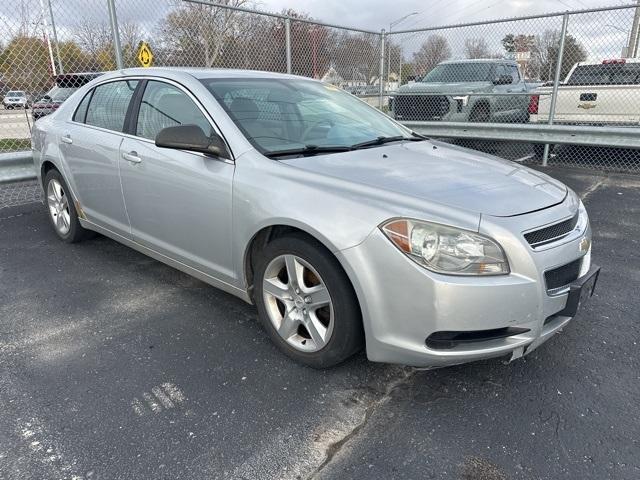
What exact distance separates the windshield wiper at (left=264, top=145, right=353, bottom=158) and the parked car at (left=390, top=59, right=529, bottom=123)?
6.26 meters

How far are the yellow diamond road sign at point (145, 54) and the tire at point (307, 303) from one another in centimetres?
547

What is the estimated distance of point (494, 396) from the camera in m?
2.52

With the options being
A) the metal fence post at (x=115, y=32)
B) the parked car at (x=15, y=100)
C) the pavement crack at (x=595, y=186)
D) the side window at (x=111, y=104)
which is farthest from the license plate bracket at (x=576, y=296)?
the parked car at (x=15, y=100)

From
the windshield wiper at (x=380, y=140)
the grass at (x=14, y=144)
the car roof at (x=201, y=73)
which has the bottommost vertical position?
the grass at (x=14, y=144)

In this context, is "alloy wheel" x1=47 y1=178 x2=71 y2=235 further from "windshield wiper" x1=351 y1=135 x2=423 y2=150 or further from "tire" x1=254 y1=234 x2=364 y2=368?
"windshield wiper" x1=351 y1=135 x2=423 y2=150

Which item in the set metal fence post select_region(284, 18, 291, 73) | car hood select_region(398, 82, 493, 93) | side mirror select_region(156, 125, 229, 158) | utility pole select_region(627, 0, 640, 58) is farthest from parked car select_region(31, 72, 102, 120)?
utility pole select_region(627, 0, 640, 58)

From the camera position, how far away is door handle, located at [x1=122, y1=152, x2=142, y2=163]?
3.46 m

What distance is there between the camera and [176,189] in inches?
125

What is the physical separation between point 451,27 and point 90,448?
846 cm

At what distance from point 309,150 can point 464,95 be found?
663cm

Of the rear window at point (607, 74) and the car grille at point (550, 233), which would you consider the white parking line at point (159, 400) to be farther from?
the rear window at point (607, 74)

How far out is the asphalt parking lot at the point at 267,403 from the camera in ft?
6.89

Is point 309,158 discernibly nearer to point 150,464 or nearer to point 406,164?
point 406,164

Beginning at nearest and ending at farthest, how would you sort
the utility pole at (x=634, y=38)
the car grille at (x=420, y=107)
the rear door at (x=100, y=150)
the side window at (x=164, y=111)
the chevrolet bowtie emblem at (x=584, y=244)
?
1. the chevrolet bowtie emblem at (x=584, y=244)
2. the side window at (x=164, y=111)
3. the rear door at (x=100, y=150)
4. the utility pole at (x=634, y=38)
5. the car grille at (x=420, y=107)
